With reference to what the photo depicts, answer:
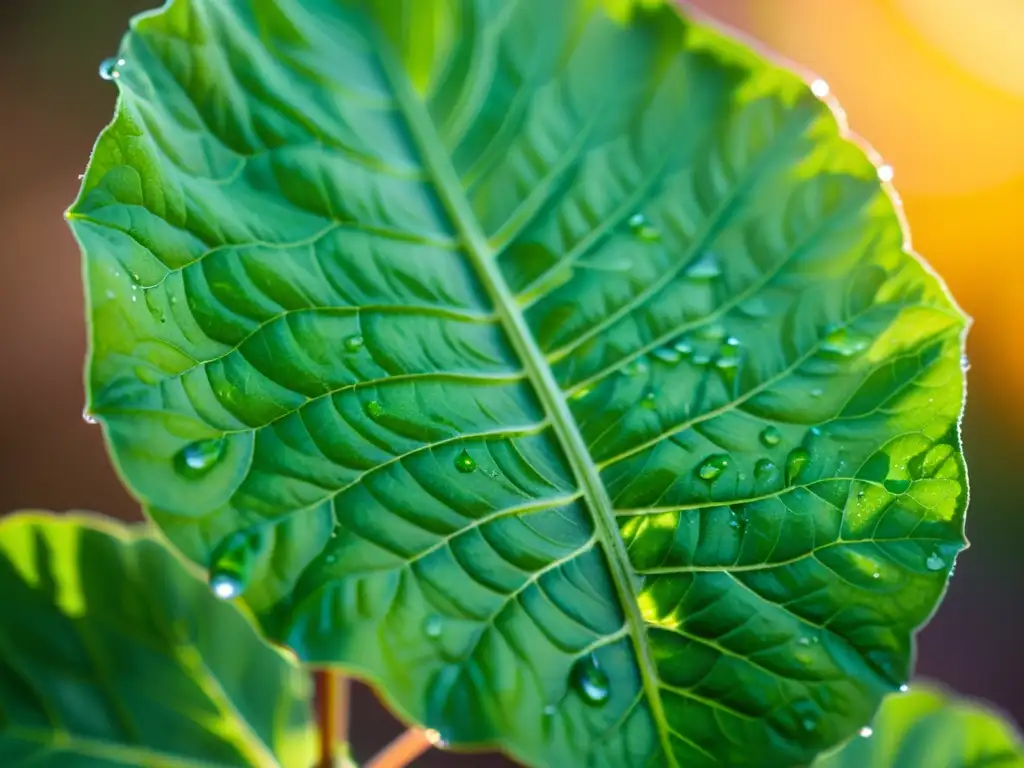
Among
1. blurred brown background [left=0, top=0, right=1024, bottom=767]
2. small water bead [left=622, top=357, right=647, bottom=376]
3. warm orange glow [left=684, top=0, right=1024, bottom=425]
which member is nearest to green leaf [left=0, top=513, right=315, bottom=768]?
small water bead [left=622, top=357, right=647, bottom=376]

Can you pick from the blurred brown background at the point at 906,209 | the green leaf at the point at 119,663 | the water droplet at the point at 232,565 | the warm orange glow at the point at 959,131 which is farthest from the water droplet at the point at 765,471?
the warm orange glow at the point at 959,131

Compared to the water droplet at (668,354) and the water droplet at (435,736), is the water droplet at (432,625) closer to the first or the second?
the water droplet at (435,736)

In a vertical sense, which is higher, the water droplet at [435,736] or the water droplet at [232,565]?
the water droplet at [232,565]

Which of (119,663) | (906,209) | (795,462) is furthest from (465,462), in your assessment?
(906,209)

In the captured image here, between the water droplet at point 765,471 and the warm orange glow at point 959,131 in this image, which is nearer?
the water droplet at point 765,471

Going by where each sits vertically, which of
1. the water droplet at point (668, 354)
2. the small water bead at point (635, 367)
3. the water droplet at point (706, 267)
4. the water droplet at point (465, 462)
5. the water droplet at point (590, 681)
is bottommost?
the water droplet at point (590, 681)

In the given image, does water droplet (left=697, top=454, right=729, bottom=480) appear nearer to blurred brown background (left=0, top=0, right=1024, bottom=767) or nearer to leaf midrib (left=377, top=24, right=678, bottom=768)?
leaf midrib (left=377, top=24, right=678, bottom=768)
